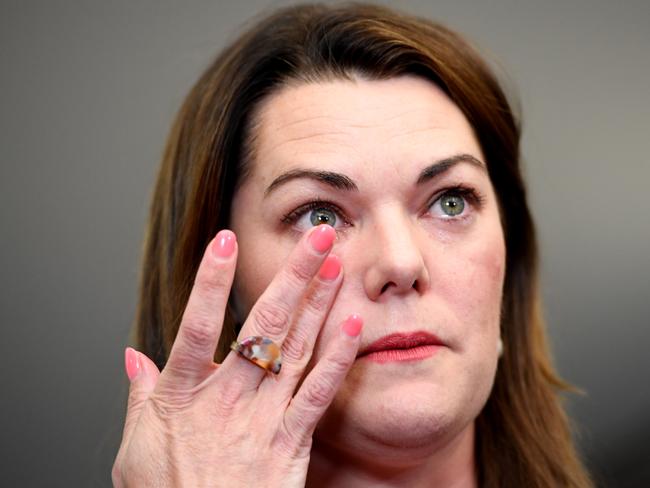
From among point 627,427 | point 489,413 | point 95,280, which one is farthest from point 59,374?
point 627,427

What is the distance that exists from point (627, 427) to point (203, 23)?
203 centimetres

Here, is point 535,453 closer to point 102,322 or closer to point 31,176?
point 102,322

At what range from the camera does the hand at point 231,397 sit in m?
1.45

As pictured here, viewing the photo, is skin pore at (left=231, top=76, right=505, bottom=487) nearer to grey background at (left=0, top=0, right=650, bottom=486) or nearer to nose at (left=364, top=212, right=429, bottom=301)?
nose at (left=364, top=212, right=429, bottom=301)

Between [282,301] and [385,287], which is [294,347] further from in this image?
[385,287]

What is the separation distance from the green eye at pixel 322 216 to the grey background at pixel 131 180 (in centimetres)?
97

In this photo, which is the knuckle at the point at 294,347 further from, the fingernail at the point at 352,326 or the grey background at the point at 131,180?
the grey background at the point at 131,180

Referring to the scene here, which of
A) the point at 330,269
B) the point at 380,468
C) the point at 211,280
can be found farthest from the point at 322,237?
the point at 380,468

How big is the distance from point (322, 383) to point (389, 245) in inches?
12.3

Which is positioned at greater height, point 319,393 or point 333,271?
point 333,271

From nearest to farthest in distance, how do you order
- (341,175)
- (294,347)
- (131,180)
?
(294,347) < (341,175) < (131,180)

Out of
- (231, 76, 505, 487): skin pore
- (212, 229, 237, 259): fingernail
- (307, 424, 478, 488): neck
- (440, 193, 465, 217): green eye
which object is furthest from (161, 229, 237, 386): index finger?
(440, 193, 465, 217): green eye

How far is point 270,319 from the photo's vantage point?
4.92 ft

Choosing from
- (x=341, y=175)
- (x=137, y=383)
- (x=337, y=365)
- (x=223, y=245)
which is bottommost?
(x=137, y=383)
